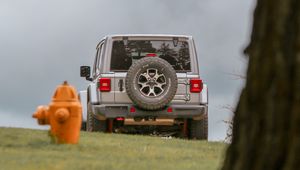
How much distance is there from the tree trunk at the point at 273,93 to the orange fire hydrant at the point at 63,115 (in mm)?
5398

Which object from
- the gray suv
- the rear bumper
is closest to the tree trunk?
the gray suv

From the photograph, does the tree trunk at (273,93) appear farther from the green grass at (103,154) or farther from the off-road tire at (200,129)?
the off-road tire at (200,129)

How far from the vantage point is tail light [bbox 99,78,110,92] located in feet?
53.2

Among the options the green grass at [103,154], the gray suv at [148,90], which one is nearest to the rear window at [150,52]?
the gray suv at [148,90]

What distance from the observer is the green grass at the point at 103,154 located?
8664 mm

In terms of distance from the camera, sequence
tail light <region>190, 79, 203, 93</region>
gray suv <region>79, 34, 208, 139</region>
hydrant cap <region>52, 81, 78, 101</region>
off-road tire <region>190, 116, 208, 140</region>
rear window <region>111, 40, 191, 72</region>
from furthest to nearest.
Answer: off-road tire <region>190, 116, 208, 140</region> < tail light <region>190, 79, 203, 93</region> < rear window <region>111, 40, 191, 72</region> < gray suv <region>79, 34, 208, 139</region> < hydrant cap <region>52, 81, 78, 101</region>

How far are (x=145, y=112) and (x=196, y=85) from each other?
1235 millimetres

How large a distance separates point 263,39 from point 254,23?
24 centimetres

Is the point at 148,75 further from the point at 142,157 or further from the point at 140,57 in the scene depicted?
the point at 142,157

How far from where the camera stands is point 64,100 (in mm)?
10578

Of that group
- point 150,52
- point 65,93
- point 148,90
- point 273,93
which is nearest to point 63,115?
point 65,93

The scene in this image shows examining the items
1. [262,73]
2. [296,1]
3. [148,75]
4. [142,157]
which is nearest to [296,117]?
[262,73]

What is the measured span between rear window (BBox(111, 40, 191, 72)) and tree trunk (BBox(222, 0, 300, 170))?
10676 millimetres

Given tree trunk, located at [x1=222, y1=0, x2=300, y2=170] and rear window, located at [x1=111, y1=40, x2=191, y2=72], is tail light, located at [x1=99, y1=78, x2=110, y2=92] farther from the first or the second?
tree trunk, located at [x1=222, y1=0, x2=300, y2=170]
